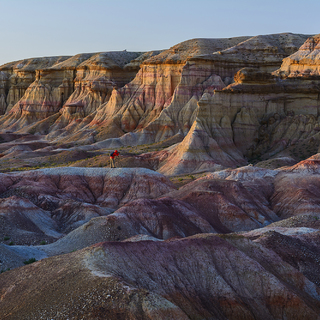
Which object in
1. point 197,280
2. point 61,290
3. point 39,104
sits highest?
point 61,290

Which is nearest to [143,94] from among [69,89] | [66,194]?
[69,89]

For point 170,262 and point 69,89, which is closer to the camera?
point 170,262

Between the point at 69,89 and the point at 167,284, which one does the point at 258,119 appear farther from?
the point at 69,89

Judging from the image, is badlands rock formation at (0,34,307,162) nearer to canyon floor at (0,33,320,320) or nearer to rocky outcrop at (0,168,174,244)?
canyon floor at (0,33,320,320)

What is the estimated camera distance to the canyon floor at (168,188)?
21.8 metres

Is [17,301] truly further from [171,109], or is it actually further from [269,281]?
[171,109]

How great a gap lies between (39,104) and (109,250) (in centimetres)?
11537

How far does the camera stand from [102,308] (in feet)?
60.2

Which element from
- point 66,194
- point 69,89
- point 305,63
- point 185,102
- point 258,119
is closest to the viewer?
point 66,194

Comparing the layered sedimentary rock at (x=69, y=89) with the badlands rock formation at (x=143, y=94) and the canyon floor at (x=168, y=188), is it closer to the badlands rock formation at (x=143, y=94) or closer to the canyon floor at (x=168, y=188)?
the badlands rock formation at (x=143, y=94)

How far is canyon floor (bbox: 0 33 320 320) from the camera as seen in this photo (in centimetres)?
2178

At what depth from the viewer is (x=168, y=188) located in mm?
54656

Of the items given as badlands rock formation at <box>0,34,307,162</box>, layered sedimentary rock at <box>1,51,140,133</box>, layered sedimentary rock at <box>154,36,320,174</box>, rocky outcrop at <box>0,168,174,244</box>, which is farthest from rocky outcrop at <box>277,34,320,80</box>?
layered sedimentary rock at <box>1,51,140,133</box>

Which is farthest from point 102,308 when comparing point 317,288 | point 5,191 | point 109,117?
point 109,117
